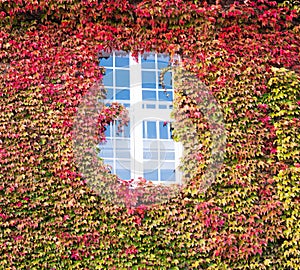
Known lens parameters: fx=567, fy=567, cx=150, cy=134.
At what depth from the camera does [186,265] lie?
6746mm

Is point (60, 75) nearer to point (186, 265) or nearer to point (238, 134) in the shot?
point (238, 134)

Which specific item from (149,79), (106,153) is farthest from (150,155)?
(149,79)

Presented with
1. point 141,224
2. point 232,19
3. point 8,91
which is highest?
point 232,19

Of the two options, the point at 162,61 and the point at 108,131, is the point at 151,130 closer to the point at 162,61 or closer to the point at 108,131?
the point at 108,131

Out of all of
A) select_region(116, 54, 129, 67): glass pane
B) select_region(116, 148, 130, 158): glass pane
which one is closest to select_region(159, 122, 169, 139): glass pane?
select_region(116, 148, 130, 158): glass pane

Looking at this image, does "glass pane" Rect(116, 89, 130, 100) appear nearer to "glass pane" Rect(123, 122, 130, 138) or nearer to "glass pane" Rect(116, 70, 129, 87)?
"glass pane" Rect(116, 70, 129, 87)

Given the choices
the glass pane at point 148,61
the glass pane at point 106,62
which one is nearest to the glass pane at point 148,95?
the glass pane at point 148,61

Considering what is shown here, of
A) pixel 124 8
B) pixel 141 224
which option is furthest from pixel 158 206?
pixel 124 8

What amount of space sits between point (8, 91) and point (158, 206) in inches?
91.5

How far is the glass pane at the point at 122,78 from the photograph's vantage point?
7501 millimetres

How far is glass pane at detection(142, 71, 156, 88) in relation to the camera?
7.56 meters

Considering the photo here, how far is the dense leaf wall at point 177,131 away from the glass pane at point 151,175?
426 millimetres

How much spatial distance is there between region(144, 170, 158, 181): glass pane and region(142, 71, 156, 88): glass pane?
1189 mm

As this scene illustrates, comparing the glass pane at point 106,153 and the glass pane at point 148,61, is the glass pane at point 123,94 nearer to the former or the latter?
the glass pane at point 148,61
